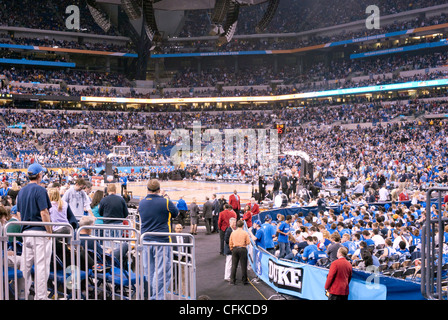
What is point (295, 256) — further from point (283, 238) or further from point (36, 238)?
point (36, 238)

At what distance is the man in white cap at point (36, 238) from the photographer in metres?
5.37

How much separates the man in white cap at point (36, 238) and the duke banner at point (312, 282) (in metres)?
5.42

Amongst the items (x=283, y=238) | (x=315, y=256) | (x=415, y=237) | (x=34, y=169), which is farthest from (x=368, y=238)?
(x=34, y=169)

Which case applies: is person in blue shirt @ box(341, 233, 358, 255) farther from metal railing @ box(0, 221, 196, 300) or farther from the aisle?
metal railing @ box(0, 221, 196, 300)

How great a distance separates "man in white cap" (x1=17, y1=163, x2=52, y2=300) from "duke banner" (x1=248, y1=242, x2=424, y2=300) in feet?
17.8

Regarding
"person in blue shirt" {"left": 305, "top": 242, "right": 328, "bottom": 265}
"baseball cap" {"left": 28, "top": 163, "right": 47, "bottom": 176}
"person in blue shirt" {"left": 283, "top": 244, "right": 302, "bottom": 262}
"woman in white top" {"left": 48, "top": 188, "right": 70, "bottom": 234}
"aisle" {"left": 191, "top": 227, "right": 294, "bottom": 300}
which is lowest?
"aisle" {"left": 191, "top": 227, "right": 294, "bottom": 300}

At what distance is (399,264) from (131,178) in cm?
3635

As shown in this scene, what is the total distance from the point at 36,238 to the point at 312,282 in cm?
590

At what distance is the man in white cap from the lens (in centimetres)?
537

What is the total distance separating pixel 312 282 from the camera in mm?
9344

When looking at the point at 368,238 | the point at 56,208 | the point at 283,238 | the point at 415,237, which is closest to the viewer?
the point at 56,208

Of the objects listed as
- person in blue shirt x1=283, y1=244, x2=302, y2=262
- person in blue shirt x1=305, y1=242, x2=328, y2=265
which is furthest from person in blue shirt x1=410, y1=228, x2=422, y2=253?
person in blue shirt x1=283, y1=244, x2=302, y2=262

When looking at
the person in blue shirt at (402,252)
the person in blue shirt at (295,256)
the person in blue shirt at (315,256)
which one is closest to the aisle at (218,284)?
the person in blue shirt at (295,256)
